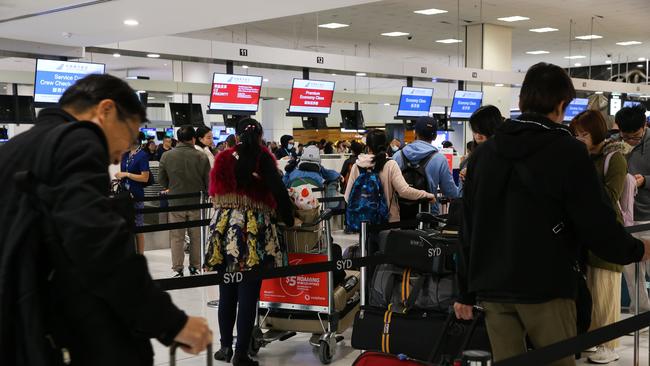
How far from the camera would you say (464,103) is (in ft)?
55.4

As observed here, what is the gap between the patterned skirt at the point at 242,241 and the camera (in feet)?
15.7

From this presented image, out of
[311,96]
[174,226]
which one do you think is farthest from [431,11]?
[174,226]

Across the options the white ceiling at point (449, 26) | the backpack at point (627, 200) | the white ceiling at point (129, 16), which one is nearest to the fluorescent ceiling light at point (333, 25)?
the white ceiling at point (449, 26)

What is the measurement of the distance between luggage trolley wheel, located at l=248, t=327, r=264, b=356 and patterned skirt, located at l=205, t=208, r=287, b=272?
2.12 feet

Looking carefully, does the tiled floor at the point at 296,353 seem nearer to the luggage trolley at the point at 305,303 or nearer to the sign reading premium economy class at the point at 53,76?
the luggage trolley at the point at 305,303

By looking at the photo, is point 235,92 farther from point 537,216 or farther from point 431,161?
point 537,216

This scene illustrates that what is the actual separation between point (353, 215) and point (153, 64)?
21.5m

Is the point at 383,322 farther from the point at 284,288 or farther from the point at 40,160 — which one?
the point at 40,160

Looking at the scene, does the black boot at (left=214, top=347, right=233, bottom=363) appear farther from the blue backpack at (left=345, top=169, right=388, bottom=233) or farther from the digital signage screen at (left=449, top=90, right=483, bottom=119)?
the digital signage screen at (left=449, top=90, right=483, bottom=119)

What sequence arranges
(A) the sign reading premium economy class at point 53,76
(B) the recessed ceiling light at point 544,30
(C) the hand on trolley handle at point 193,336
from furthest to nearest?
1. (B) the recessed ceiling light at point 544,30
2. (A) the sign reading premium economy class at point 53,76
3. (C) the hand on trolley handle at point 193,336

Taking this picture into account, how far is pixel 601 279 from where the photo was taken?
4484 mm

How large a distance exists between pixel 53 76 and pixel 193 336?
8.70 metres

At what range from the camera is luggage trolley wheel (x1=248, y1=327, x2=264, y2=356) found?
5246 mm

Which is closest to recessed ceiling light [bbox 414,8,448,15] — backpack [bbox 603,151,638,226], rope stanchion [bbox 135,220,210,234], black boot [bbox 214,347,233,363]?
rope stanchion [bbox 135,220,210,234]
